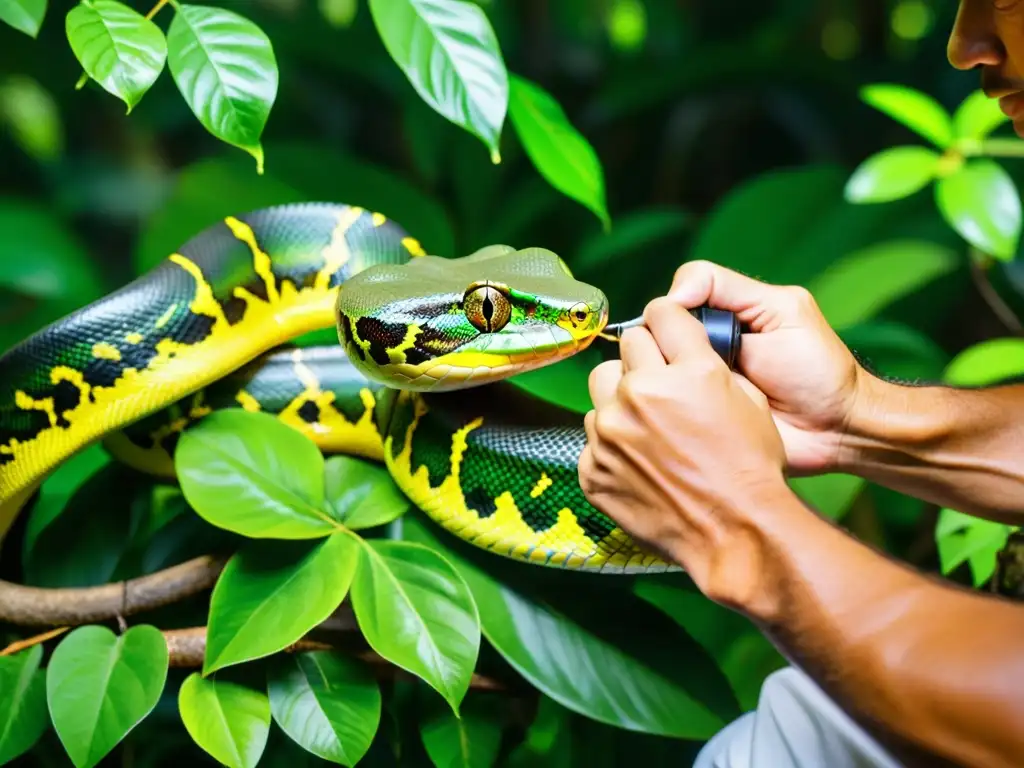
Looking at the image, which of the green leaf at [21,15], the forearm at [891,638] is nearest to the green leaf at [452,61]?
the green leaf at [21,15]

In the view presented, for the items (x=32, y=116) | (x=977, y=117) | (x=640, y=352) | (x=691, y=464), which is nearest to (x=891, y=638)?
(x=691, y=464)

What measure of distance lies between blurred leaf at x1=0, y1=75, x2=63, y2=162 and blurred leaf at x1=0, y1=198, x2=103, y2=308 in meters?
0.79

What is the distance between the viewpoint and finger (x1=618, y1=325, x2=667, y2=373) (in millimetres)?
802

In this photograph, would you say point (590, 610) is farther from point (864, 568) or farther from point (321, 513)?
point (864, 568)

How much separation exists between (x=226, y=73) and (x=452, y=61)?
0.27 metres

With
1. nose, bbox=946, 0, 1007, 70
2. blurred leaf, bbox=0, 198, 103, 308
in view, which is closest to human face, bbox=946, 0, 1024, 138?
nose, bbox=946, 0, 1007, 70

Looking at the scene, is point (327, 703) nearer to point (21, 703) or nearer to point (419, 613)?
point (419, 613)

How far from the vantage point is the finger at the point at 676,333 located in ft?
2.64

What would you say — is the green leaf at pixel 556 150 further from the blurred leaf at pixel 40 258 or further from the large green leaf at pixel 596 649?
the blurred leaf at pixel 40 258

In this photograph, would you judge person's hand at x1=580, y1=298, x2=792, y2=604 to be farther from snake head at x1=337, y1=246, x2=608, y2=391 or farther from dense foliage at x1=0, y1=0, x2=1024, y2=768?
dense foliage at x1=0, y1=0, x2=1024, y2=768

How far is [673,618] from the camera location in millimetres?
1188

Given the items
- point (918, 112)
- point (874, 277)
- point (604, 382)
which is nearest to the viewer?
point (604, 382)

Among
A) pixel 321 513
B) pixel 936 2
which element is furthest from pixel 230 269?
pixel 936 2

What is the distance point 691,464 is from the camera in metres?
0.73
